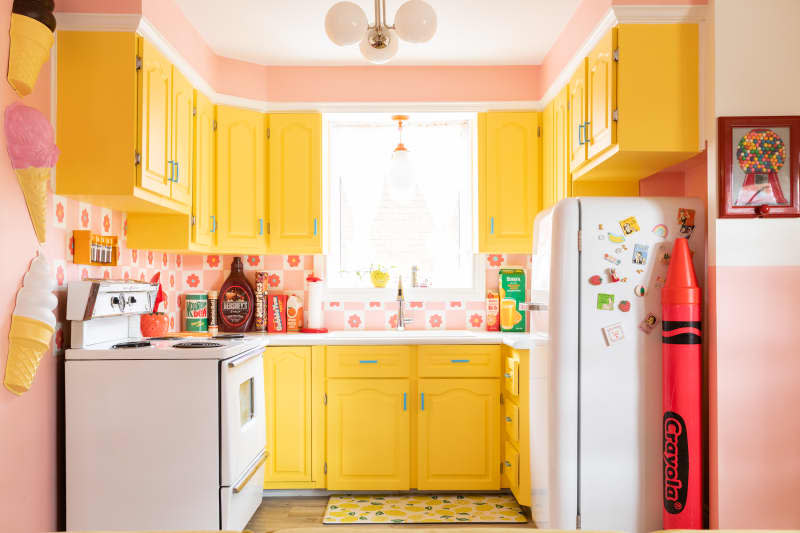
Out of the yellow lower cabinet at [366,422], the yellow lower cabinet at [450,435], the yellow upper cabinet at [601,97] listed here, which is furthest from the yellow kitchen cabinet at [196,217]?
the yellow upper cabinet at [601,97]

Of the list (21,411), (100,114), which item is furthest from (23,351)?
(100,114)

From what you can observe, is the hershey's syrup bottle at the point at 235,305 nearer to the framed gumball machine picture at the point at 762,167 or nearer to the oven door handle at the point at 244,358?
the oven door handle at the point at 244,358

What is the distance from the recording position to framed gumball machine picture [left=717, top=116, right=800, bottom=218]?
2.14m

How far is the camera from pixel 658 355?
2.21 metres

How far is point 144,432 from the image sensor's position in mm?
2332

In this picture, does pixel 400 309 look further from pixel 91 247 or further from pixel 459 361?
pixel 91 247

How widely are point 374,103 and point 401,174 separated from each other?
0.48m

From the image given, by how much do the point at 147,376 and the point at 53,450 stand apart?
1.51ft

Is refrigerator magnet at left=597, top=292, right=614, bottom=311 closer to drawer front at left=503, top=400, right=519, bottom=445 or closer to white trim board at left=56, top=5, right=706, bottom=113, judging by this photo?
drawer front at left=503, top=400, right=519, bottom=445

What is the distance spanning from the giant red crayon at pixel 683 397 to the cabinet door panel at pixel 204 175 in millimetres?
2304

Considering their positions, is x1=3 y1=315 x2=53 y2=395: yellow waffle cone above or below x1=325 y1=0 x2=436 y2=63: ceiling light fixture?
below

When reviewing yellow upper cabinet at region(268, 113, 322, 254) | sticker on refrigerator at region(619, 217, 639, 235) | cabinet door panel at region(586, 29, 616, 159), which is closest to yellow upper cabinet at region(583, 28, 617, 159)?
cabinet door panel at region(586, 29, 616, 159)

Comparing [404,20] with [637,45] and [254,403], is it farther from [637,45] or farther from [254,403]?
[254,403]

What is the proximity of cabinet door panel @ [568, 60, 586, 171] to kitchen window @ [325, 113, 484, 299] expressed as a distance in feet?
3.48
